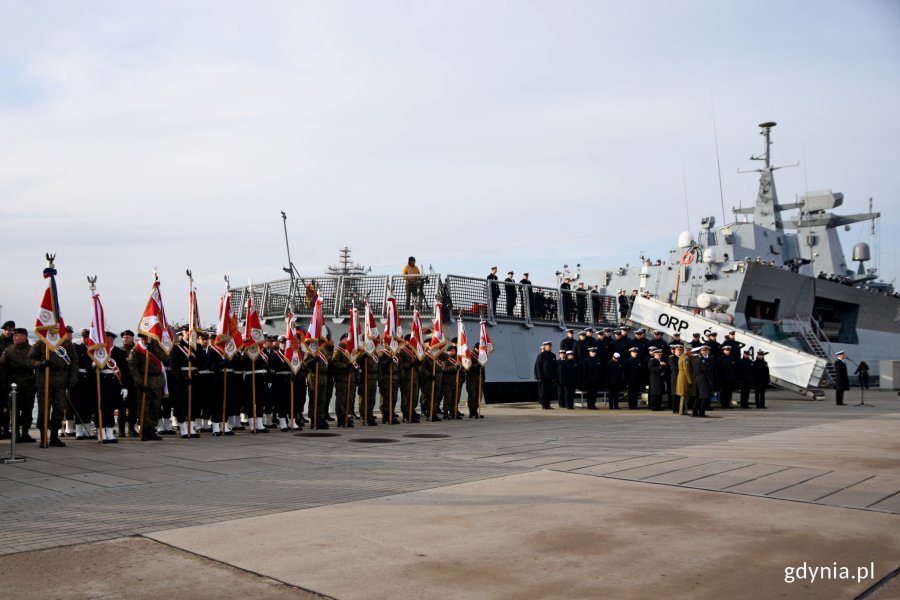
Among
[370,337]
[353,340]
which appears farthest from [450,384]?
[353,340]

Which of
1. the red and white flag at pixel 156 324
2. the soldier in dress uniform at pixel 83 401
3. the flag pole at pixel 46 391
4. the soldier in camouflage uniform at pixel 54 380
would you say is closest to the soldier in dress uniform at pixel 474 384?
the red and white flag at pixel 156 324

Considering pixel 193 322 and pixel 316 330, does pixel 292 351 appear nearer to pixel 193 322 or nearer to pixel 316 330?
pixel 316 330

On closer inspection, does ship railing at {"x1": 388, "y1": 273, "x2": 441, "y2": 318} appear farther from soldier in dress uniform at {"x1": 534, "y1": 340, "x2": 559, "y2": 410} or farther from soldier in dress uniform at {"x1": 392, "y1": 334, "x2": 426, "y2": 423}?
soldier in dress uniform at {"x1": 392, "y1": 334, "x2": 426, "y2": 423}

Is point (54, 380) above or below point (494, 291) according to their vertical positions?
below

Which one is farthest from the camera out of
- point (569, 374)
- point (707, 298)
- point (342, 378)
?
point (707, 298)

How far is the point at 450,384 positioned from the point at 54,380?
327 inches

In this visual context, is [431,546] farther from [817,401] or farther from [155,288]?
[817,401]

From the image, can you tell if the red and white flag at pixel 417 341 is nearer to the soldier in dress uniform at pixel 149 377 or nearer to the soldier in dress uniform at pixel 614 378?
the soldier in dress uniform at pixel 614 378

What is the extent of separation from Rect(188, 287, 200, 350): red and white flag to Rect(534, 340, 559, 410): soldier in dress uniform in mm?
9055

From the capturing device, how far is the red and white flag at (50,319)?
35.5 ft

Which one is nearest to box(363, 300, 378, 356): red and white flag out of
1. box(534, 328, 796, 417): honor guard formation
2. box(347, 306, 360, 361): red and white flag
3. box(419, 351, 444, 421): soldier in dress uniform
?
box(347, 306, 360, 361): red and white flag

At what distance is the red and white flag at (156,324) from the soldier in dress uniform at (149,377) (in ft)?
0.24

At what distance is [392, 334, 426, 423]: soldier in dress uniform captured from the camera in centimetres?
1627

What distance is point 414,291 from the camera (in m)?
20.8
